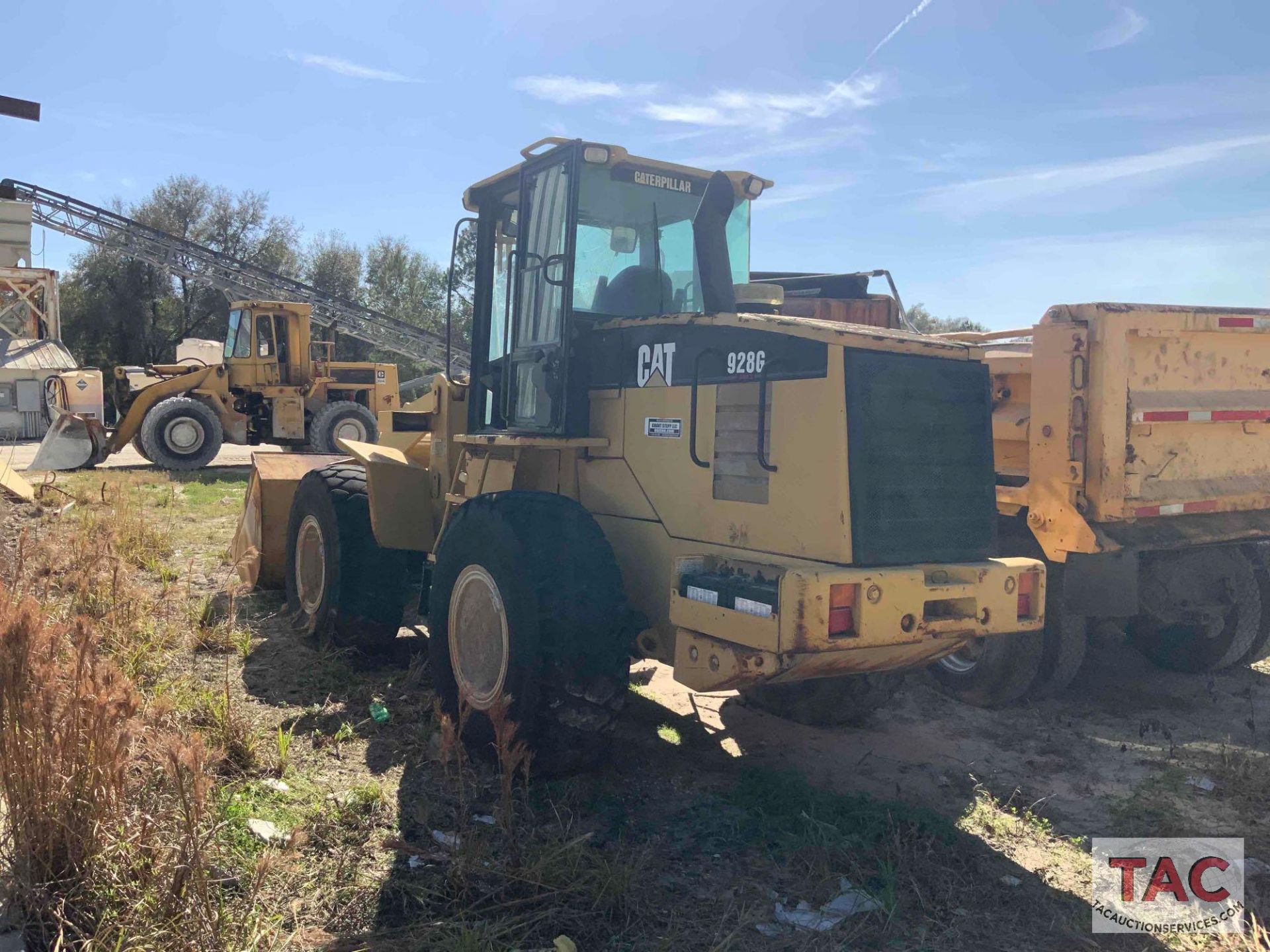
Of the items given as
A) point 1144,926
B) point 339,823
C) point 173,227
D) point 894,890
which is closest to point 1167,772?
point 1144,926

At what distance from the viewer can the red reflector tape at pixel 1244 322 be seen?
6109mm

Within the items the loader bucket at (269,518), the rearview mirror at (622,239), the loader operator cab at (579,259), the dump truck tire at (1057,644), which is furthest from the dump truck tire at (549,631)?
the loader bucket at (269,518)

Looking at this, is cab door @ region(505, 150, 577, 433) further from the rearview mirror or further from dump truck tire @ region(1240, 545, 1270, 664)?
dump truck tire @ region(1240, 545, 1270, 664)

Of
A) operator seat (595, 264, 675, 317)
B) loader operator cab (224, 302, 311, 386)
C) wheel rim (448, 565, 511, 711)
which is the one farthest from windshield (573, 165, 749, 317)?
loader operator cab (224, 302, 311, 386)

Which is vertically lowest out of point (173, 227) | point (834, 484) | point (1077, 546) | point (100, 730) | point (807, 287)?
point (100, 730)

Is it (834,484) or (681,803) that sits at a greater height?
(834,484)

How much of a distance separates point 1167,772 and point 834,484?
2.59 m

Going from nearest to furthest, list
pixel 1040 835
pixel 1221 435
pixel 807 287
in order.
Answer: pixel 1040 835
pixel 1221 435
pixel 807 287

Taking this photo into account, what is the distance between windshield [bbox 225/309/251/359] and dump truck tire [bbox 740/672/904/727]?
1389 cm

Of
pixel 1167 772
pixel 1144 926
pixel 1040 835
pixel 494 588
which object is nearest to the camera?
pixel 1144 926

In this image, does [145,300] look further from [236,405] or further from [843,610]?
[843,610]

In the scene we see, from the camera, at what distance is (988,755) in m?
5.37

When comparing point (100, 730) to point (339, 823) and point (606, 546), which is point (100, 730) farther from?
point (606, 546)

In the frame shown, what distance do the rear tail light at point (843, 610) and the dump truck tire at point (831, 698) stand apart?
136cm
